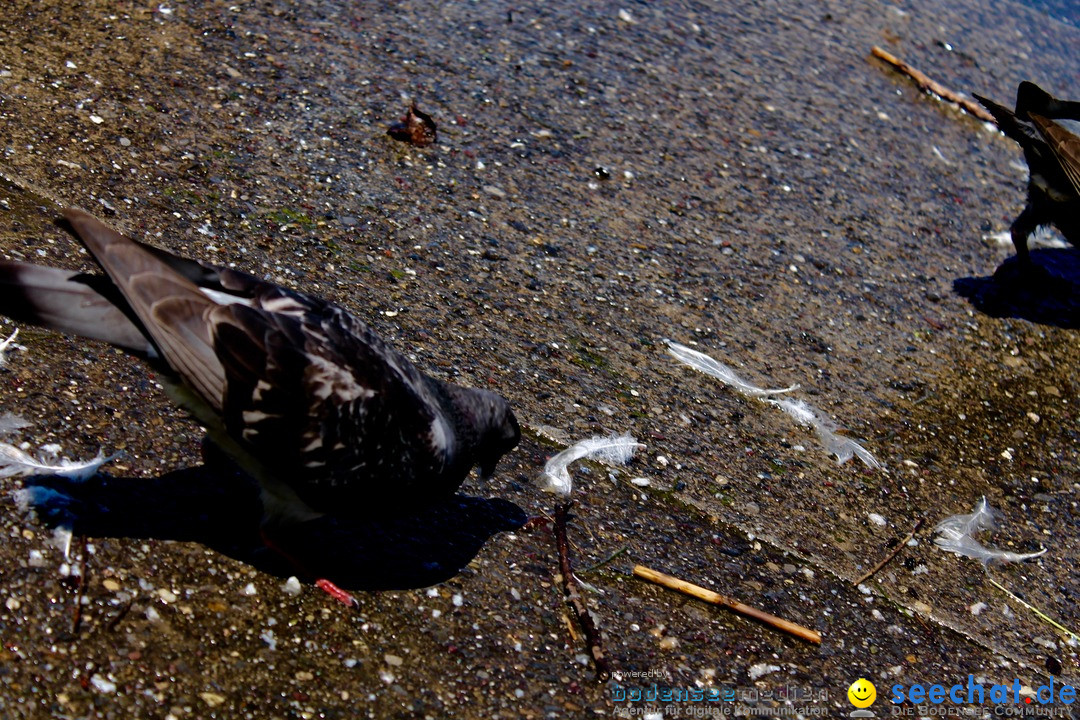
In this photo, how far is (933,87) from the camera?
9.05 metres

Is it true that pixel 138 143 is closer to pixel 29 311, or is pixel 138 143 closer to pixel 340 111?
pixel 340 111

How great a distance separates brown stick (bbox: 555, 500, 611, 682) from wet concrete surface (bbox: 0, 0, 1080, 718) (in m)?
0.05

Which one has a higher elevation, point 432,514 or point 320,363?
point 320,363

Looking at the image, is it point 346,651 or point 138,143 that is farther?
point 138,143

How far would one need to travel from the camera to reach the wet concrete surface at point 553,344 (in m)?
3.42

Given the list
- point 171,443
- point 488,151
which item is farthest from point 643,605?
point 488,151

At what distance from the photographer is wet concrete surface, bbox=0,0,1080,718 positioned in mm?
3418

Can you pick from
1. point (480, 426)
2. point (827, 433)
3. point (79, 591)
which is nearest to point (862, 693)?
point (827, 433)

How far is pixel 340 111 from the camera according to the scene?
635 centimetres

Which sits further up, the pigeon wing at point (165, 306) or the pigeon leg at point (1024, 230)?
the pigeon wing at point (165, 306)

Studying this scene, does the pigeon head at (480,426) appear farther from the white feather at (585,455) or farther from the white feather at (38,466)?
the white feather at (38,466)

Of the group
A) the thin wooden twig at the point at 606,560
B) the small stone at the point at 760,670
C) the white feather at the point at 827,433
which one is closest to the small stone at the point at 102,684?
the thin wooden twig at the point at 606,560

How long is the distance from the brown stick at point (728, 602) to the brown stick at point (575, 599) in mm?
303

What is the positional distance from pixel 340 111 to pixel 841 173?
373 centimetres
